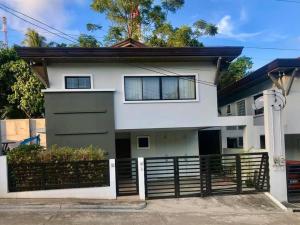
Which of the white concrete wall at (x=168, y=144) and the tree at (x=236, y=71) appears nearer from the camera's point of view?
the white concrete wall at (x=168, y=144)

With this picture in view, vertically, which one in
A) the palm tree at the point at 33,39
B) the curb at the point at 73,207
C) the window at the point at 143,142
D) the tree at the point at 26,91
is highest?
the palm tree at the point at 33,39

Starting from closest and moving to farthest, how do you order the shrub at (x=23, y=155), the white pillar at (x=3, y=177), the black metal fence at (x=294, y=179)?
the white pillar at (x=3, y=177) < the shrub at (x=23, y=155) < the black metal fence at (x=294, y=179)

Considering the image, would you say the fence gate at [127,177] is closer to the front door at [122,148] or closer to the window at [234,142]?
the front door at [122,148]

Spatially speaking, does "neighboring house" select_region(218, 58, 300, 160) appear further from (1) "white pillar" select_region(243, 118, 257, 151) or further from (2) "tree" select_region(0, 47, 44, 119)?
(2) "tree" select_region(0, 47, 44, 119)

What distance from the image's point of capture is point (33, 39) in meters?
34.0

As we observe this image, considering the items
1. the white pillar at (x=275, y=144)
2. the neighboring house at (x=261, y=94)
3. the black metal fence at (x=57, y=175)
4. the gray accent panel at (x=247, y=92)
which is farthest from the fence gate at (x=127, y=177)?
the gray accent panel at (x=247, y=92)

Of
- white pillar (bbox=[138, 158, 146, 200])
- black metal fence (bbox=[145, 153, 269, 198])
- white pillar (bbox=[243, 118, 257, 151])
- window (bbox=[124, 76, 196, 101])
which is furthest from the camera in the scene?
white pillar (bbox=[243, 118, 257, 151])

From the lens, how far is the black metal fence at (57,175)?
1209cm

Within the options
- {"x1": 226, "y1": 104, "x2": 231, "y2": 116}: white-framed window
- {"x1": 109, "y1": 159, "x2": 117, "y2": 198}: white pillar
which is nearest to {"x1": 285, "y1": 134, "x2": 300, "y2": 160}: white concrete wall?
{"x1": 226, "y1": 104, "x2": 231, "y2": 116}: white-framed window

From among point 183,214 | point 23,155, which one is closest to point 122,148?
point 23,155

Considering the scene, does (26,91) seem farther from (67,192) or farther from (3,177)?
(67,192)

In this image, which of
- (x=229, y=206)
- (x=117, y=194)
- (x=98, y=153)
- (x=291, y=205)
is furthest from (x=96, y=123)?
(x=291, y=205)

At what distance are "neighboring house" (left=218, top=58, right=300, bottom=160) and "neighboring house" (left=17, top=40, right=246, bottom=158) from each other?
1699 millimetres

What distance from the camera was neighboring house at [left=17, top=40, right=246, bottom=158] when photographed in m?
14.8
